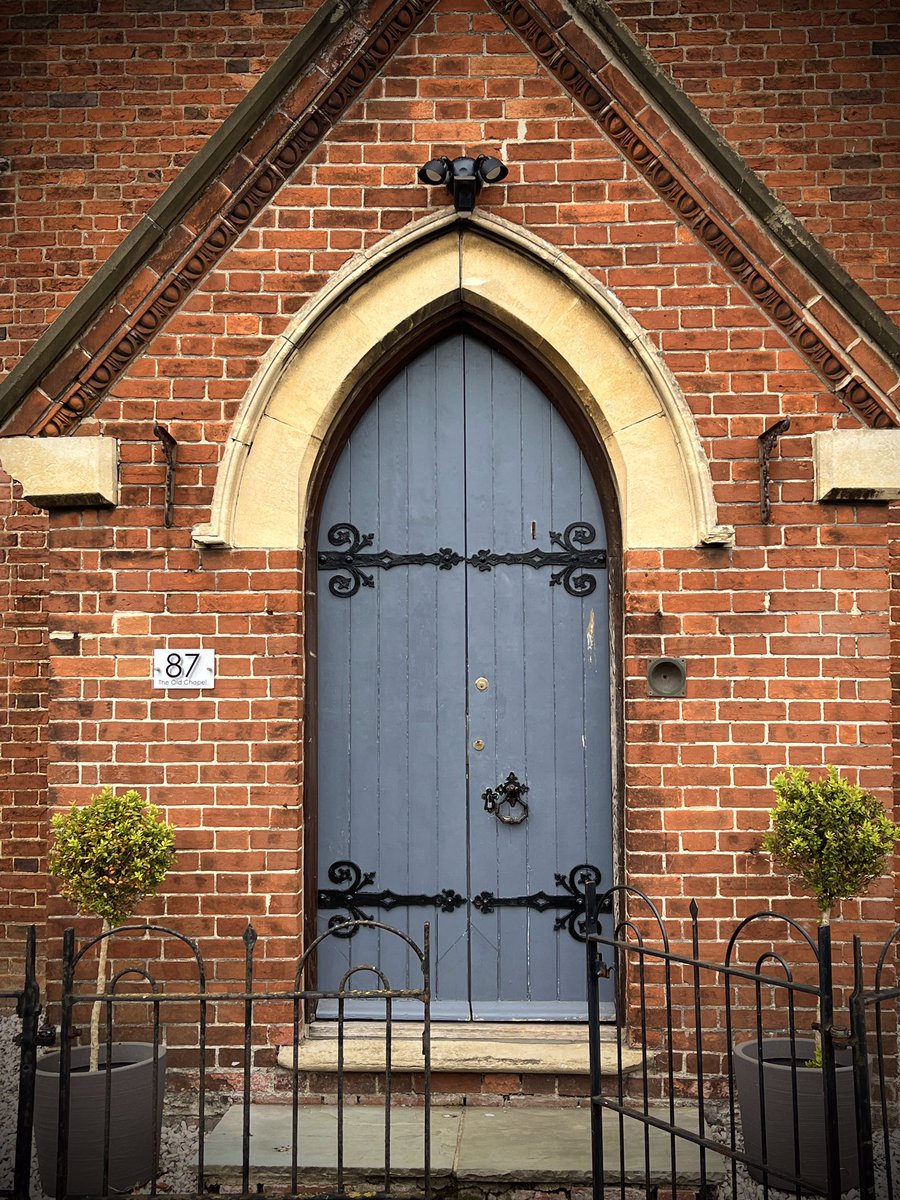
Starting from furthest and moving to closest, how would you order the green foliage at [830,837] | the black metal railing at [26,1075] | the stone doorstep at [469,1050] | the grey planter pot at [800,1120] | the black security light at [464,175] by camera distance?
the black security light at [464,175] < the stone doorstep at [469,1050] < the green foliage at [830,837] < the grey planter pot at [800,1120] < the black metal railing at [26,1075]

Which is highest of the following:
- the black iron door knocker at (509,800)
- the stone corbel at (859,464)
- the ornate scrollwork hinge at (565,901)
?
the stone corbel at (859,464)

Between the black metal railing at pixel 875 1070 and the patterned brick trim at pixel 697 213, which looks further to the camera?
the patterned brick trim at pixel 697 213

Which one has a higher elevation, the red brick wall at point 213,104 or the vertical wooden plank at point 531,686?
the red brick wall at point 213,104

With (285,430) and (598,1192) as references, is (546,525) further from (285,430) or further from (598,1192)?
(598,1192)

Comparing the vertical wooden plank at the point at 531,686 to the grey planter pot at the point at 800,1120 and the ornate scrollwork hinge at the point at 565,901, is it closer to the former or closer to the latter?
the ornate scrollwork hinge at the point at 565,901

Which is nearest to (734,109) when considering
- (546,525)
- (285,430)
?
(546,525)

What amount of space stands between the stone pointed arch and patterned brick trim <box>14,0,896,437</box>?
1.84 ft

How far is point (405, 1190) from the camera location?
15.0ft

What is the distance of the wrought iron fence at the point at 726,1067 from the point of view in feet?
14.0

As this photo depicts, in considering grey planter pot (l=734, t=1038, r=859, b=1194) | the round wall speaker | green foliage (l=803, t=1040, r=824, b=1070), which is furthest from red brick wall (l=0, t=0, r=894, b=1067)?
grey planter pot (l=734, t=1038, r=859, b=1194)

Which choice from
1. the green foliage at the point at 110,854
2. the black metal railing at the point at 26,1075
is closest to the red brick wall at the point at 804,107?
the green foliage at the point at 110,854

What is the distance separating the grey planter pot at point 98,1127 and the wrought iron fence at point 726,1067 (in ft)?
6.10

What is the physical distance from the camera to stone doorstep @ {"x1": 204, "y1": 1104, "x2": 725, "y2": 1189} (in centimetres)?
458

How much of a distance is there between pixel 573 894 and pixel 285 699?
176 cm
